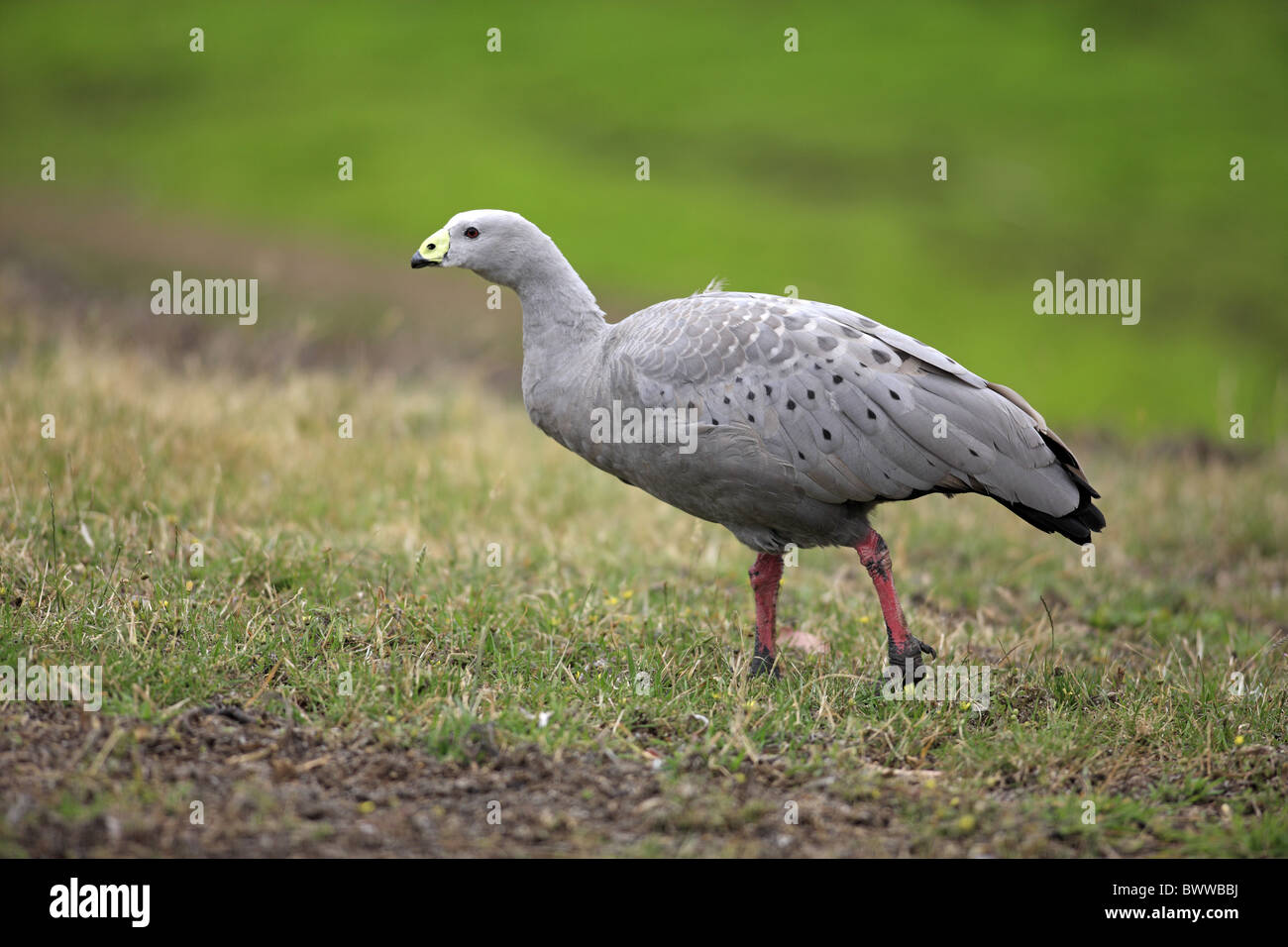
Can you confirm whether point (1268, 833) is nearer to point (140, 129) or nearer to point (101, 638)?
point (101, 638)

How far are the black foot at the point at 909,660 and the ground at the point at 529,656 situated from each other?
0.61 feet

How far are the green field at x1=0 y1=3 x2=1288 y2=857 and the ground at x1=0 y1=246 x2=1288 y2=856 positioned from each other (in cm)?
3

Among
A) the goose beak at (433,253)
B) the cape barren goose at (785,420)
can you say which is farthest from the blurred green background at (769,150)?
the cape barren goose at (785,420)

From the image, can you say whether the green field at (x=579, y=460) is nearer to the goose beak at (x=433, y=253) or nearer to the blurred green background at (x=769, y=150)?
the blurred green background at (x=769, y=150)

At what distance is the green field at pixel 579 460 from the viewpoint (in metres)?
4.34

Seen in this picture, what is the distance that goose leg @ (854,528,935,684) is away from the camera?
552 centimetres

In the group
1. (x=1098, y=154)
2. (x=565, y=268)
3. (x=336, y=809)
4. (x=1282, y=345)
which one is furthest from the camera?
(x=1098, y=154)

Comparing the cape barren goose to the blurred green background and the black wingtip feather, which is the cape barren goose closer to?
the black wingtip feather

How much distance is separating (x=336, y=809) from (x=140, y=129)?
53.9 feet

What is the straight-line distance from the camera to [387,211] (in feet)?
50.1

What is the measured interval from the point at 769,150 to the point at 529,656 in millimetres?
13618

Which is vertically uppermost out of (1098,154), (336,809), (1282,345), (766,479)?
(1098,154)

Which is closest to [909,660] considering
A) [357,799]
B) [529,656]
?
[529,656]
